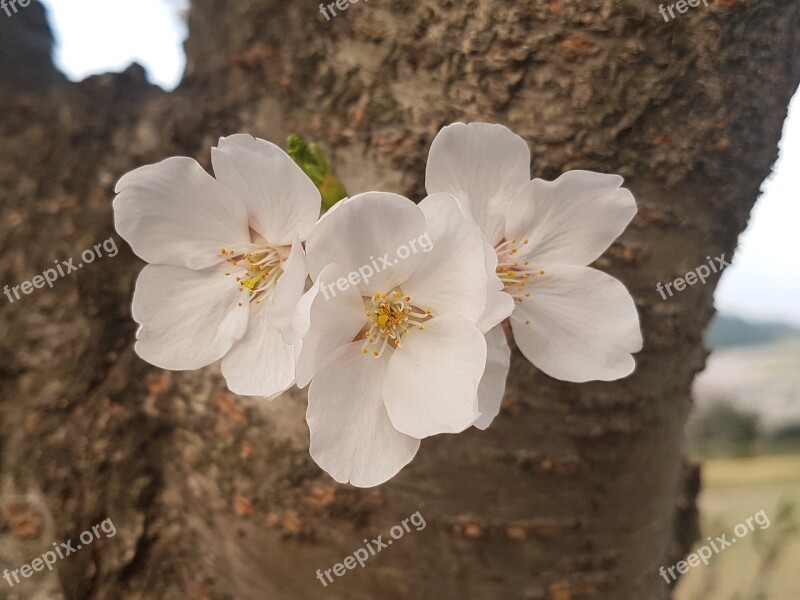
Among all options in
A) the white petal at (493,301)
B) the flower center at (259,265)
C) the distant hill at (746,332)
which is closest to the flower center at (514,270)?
the white petal at (493,301)

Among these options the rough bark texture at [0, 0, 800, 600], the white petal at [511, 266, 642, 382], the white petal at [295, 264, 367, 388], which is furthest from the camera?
the rough bark texture at [0, 0, 800, 600]

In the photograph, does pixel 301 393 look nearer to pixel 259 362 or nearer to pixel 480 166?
pixel 259 362

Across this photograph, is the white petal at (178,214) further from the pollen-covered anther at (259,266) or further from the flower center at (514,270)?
the flower center at (514,270)

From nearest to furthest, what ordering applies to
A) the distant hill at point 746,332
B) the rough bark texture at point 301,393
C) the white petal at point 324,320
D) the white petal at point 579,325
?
1. the white petal at point 324,320
2. the white petal at point 579,325
3. the rough bark texture at point 301,393
4. the distant hill at point 746,332

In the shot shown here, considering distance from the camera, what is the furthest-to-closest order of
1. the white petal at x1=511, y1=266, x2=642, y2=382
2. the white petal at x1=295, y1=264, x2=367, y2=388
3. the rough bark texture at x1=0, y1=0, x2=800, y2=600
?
the rough bark texture at x1=0, y1=0, x2=800, y2=600 → the white petal at x1=511, y1=266, x2=642, y2=382 → the white petal at x1=295, y1=264, x2=367, y2=388

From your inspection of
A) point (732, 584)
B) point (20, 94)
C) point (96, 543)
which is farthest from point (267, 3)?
point (732, 584)

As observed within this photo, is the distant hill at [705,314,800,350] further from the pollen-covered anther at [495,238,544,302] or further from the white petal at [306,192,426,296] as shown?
the white petal at [306,192,426,296]

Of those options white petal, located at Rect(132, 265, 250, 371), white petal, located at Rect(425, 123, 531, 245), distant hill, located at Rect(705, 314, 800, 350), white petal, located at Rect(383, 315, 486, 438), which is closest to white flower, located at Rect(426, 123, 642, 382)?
white petal, located at Rect(425, 123, 531, 245)

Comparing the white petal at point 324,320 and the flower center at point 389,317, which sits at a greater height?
the white petal at point 324,320

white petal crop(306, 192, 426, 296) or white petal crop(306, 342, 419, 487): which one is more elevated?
white petal crop(306, 192, 426, 296)
